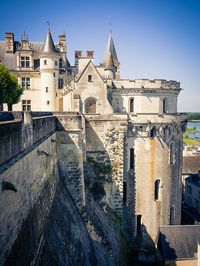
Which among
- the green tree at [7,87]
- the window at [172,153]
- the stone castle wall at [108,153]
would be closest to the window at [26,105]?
the green tree at [7,87]

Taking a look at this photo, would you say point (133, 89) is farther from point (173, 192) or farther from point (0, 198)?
point (0, 198)

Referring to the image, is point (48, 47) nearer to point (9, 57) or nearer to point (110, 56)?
point (9, 57)

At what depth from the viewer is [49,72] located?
29.9m

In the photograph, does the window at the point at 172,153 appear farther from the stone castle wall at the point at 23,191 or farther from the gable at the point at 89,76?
the stone castle wall at the point at 23,191

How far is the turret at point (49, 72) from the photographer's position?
29.6 meters

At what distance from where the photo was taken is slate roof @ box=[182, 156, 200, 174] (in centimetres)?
3788

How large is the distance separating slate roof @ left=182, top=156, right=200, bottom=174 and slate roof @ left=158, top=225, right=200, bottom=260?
1672cm

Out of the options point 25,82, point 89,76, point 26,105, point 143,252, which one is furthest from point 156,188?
point 25,82

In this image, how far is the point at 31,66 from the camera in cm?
3095

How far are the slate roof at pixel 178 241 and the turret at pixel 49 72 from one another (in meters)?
18.3

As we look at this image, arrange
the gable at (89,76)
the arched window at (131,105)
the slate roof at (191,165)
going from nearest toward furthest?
the gable at (89,76) → the arched window at (131,105) → the slate roof at (191,165)

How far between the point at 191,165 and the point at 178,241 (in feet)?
64.2

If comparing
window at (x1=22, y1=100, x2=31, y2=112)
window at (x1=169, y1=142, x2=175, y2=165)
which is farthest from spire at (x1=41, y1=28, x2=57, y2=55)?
window at (x1=169, y1=142, x2=175, y2=165)

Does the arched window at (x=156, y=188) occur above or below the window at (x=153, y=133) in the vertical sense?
below
